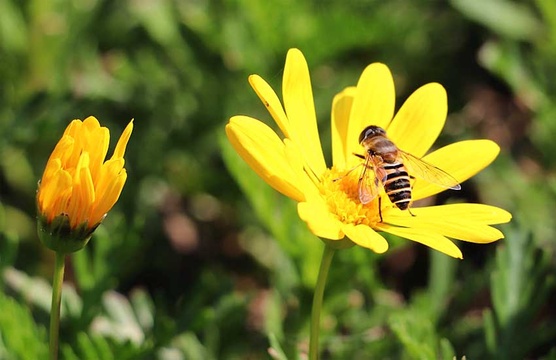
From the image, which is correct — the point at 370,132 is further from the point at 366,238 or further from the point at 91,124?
the point at 91,124

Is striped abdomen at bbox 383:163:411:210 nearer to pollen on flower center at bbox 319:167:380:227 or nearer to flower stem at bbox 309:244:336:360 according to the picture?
pollen on flower center at bbox 319:167:380:227

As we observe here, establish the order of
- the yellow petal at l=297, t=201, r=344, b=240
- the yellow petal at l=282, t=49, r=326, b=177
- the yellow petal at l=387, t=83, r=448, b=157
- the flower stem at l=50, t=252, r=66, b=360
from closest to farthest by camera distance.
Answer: the yellow petal at l=297, t=201, r=344, b=240 < the flower stem at l=50, t=252, r=66, b=360 < the yellow petal at l=282, t=49, r=326, b=177 < the yellow petal at l=387, t=83, r=448, b=157

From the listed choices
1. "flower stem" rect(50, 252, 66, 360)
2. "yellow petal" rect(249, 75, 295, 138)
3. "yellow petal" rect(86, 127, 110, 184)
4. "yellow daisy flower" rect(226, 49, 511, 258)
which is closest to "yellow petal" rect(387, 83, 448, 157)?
"yellow daisy flower" rect(226, 49, 511, 258)

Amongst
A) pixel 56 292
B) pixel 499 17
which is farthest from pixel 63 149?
pixel 499 17

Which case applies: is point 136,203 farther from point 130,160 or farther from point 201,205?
point 201,205

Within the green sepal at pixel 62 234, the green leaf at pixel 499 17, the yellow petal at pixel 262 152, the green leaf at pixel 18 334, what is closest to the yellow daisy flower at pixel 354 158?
the yellow petal at pixel 262 152

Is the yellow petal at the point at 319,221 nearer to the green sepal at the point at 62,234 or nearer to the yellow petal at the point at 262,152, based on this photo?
the yellow petal at the point at 262,152
